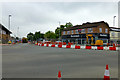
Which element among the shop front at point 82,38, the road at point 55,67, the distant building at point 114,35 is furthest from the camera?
the distant building at point 114,35

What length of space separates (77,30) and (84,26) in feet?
11.9

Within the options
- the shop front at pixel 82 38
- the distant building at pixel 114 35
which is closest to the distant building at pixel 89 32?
the shop front at pixel 82 38

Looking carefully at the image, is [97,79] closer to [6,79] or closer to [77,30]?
[6,79]

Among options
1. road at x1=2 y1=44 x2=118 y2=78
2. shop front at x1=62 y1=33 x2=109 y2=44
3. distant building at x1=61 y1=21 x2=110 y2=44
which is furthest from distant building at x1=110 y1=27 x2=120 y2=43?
road at x1=2 y1=44 x2=118 y2=78

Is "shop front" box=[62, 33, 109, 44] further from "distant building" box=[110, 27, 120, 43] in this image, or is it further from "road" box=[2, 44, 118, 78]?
"road" box=[2, 44, 118, 78]

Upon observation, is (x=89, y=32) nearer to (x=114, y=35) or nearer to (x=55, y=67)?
(x=114, y=35)

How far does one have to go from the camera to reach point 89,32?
47750mm

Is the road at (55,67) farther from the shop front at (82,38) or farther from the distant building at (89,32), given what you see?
the distant building at (89,32)

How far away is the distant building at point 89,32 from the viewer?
45656mm

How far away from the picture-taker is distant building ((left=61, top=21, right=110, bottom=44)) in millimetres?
45656

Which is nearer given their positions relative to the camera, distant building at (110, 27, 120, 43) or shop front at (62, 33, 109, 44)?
shop front at (62, 33, 109, 44)

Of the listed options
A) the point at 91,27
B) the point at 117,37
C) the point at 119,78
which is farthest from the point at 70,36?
the point at 119,78

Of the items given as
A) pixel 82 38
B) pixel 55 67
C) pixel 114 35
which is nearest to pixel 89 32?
pixel 82 38

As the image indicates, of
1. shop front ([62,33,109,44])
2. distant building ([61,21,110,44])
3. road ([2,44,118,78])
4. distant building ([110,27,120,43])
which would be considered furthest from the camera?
distant building ([110,27,120,43])
